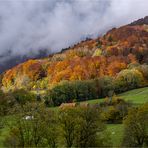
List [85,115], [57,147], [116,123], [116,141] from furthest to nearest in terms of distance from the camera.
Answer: [116,123] < [116,141] < [85,115] < [57,147]

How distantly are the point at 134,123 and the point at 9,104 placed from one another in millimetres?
98196

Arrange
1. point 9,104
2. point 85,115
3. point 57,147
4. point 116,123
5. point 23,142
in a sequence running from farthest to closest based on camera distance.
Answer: point 9,104 → point 116,123 → point 85,115 → point 57,147 → point 23,142

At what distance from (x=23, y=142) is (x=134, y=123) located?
29008 mm

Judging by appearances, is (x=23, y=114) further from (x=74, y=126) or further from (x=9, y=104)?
(x=9, y=104)

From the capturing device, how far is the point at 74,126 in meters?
88.2

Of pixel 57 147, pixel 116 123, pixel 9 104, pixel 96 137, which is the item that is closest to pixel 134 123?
pixel 96 137

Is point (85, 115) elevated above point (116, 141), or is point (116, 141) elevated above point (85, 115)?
point (85, 115)

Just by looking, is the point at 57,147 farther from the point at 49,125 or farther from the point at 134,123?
the point at 134,123

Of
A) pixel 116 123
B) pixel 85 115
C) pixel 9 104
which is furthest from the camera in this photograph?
pixel 9 104

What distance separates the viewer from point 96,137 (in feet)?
295

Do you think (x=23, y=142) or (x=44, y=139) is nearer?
(x=23, y=142)

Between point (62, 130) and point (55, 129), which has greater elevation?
point (55, 129)

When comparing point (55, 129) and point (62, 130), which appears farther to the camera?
point (62, 130)

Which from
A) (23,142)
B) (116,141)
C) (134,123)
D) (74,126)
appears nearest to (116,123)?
(116,141)
